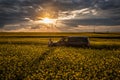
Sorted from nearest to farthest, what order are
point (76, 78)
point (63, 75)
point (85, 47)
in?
point (76, 78) < point (63, 75) < point (85, 47)

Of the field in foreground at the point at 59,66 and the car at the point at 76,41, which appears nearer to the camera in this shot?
the field in foreground at the point at 59,66

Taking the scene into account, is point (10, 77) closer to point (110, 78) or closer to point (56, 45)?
point (110, 78)

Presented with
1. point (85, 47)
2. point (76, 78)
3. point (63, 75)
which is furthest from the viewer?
point (85, 47)

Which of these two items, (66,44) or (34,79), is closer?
(34,79)

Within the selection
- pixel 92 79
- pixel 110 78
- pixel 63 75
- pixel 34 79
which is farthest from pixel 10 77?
pixel 110 78

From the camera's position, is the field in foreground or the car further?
the car

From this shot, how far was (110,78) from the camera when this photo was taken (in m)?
11.8

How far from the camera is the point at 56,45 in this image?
33.6 metres

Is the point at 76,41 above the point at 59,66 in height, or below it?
below

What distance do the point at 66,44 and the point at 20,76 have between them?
21.1 meters

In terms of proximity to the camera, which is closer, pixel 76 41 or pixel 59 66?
pixel 59 66

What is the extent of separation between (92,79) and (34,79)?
262cm

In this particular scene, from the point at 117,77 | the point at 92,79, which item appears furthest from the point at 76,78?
the point at 117,77

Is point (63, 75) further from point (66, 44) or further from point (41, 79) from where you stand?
point (66, 44)
